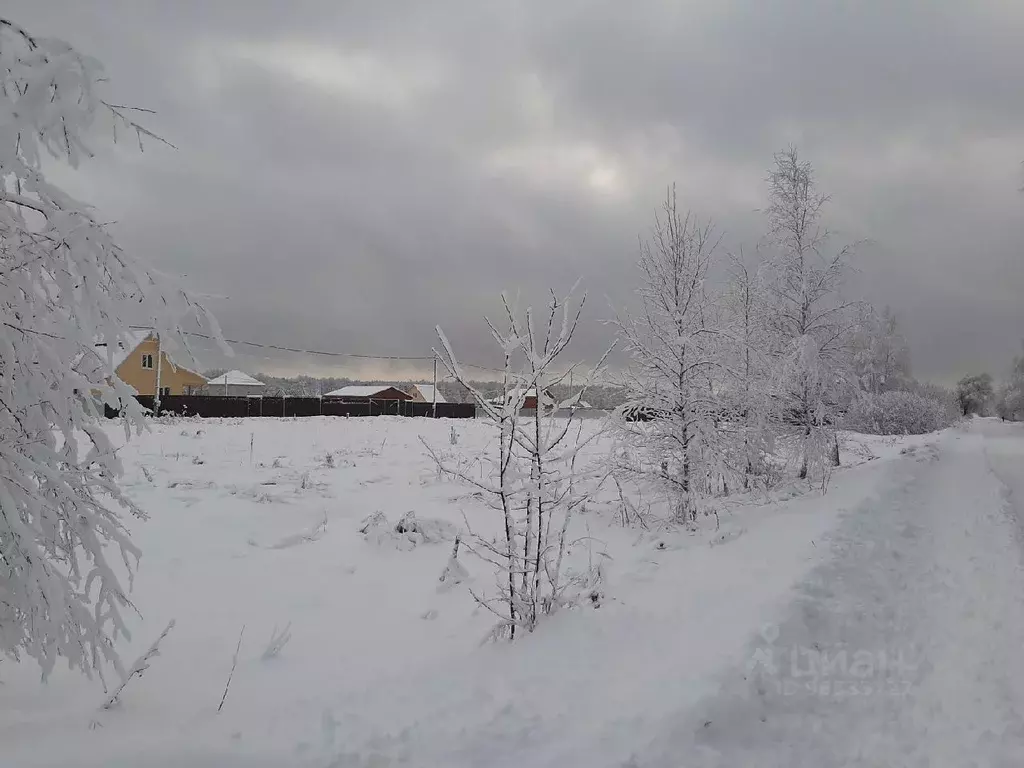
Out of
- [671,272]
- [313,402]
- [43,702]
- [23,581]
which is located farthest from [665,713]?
[313,402]

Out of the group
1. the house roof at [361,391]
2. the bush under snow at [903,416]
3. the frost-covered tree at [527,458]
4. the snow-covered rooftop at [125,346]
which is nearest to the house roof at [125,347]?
the snow-covered rooftop at [125,346]

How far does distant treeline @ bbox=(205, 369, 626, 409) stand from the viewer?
4.96 metres

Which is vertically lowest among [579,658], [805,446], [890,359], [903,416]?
[579,658]

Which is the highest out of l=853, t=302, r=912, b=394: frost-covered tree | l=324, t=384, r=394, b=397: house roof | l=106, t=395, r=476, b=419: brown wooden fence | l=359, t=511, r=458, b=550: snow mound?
l=853, t=302, r=912, b=394: frost-covered tree

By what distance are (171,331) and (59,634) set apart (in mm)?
1467

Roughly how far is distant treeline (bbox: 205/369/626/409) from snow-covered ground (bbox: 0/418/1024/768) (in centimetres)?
125

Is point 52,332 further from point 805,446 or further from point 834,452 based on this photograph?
point 834,452

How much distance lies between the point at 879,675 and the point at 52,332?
4.92 metres

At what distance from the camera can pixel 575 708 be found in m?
3.12

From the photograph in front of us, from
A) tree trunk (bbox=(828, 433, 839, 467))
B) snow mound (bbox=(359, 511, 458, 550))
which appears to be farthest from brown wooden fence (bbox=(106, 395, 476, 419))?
tree trunk (bbox=(828, 433, 839, 467))

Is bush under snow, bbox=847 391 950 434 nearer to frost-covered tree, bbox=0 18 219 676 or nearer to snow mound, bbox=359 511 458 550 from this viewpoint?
snow mound, bbox=359 511 458 550

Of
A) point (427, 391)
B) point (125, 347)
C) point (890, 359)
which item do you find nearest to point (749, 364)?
point (125, 347)

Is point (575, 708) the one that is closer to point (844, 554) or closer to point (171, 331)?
point (171, 331)

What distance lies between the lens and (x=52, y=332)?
8.90 ft
